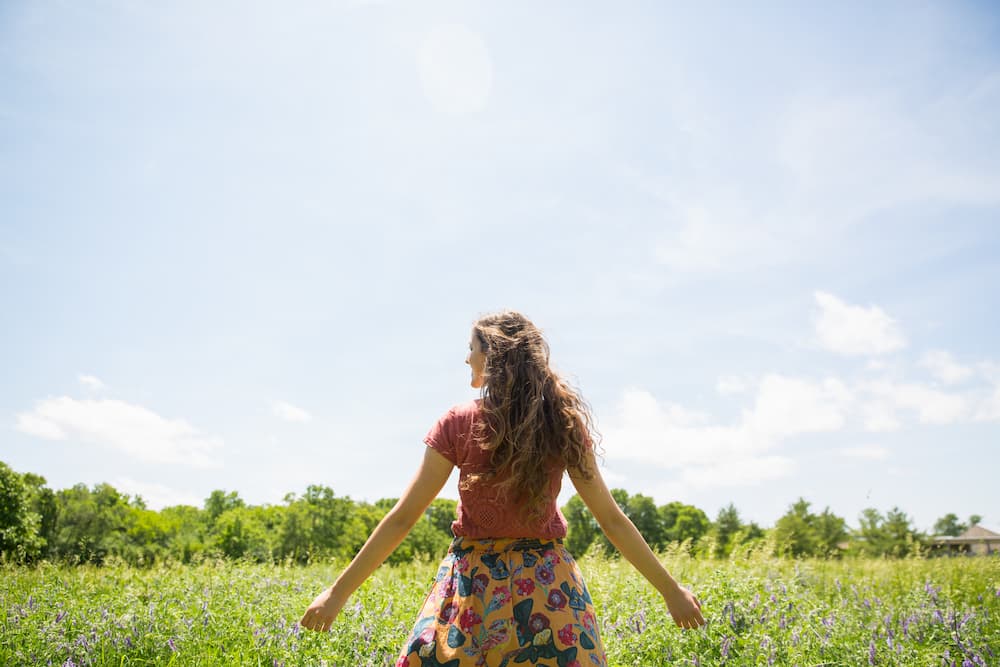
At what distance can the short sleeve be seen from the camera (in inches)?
99.7

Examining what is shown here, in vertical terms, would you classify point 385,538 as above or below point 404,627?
above

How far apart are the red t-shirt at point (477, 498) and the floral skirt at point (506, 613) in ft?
0.17

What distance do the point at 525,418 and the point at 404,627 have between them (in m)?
3.01

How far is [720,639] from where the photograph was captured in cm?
430

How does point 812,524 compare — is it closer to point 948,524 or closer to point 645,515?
point 645,515

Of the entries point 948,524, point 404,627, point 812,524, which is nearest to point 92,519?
point 404,627

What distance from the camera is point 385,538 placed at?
246 centimetres

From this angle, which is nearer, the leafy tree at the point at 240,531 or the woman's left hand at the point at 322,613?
the woman's left hand at the point at 322,613

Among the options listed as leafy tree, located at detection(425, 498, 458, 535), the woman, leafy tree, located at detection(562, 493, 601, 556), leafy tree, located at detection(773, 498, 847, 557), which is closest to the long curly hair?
the woman

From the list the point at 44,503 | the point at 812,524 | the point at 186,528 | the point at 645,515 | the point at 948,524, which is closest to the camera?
the point at 44,503

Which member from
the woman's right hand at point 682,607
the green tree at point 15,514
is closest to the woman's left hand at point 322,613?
the woman's right hand at point 682,607

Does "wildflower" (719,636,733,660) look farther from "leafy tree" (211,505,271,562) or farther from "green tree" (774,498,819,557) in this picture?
"leafy tree" (211,505,271,562)

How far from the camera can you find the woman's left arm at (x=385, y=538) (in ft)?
7.86

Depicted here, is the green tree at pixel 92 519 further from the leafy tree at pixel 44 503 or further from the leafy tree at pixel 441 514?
the leafy tree at pixel 441 514
